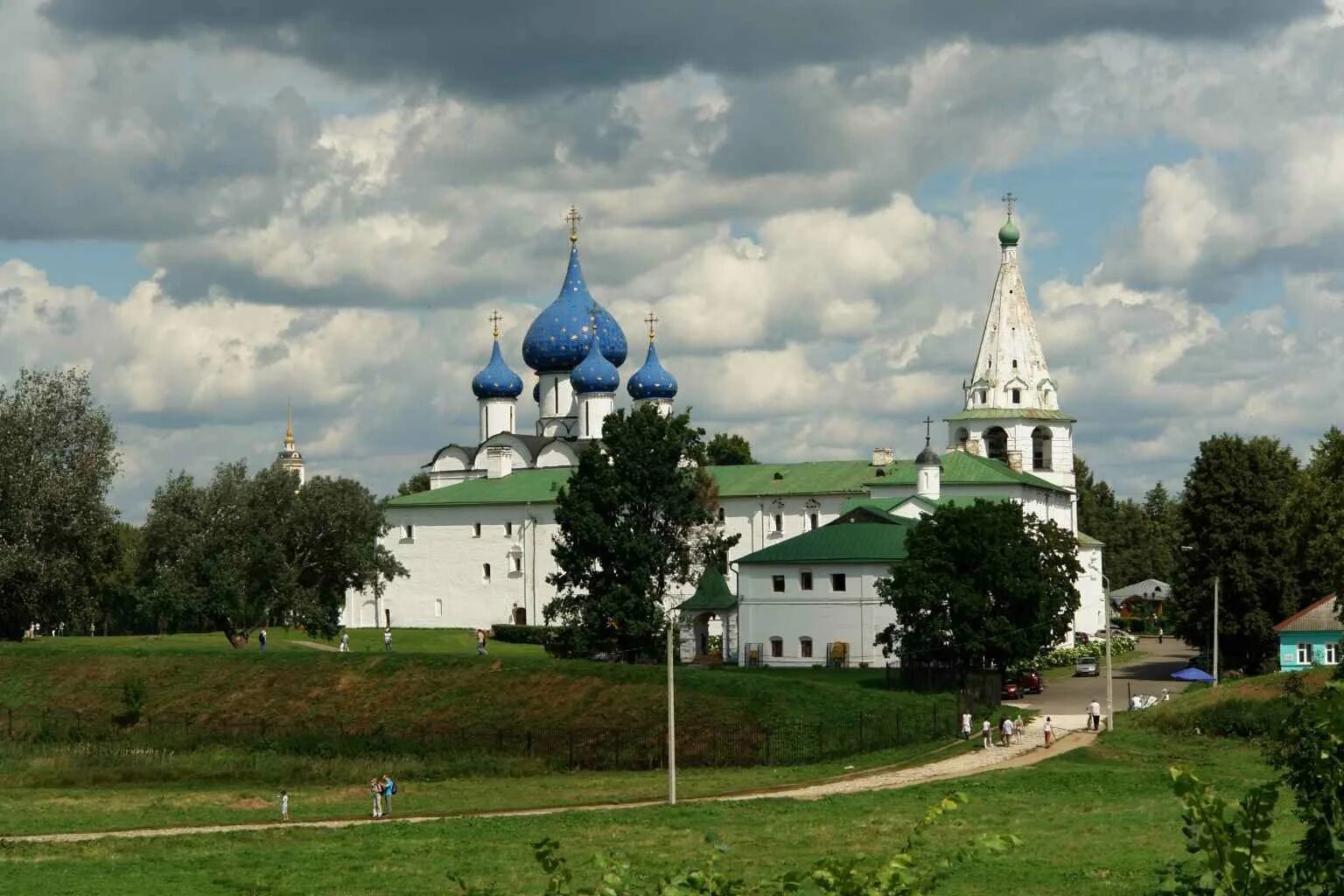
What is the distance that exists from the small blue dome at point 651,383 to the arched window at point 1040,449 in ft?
62.8

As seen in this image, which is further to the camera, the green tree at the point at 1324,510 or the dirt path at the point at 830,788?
the green tree at the point at 1324,510

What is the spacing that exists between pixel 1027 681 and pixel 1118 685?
19.9ft

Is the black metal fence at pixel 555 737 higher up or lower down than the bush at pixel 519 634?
lower down

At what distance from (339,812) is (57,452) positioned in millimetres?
33911

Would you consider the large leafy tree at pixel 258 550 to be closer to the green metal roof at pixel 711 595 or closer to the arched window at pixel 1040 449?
the green metal roof at pixel 711 595

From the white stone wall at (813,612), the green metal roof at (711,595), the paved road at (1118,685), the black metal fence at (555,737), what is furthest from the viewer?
the green metal roof at (711,595)

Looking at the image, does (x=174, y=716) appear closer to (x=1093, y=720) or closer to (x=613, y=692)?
(x=613, y=692)

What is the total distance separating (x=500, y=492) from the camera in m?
91.5

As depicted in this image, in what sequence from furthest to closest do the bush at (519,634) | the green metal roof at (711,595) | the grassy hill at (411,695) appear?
the bush at (519,634) → the green metal roof at (711,595) → the grassy hill at (411,695)

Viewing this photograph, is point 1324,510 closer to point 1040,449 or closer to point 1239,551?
point 1239,551

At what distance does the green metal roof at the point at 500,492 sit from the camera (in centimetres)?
9025

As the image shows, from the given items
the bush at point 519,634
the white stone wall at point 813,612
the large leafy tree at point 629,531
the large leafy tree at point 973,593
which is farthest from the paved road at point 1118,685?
the bush at point 519,634

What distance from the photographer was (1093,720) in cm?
4953

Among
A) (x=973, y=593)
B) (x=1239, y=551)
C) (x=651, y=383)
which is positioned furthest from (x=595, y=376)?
(x=973, y=593)
